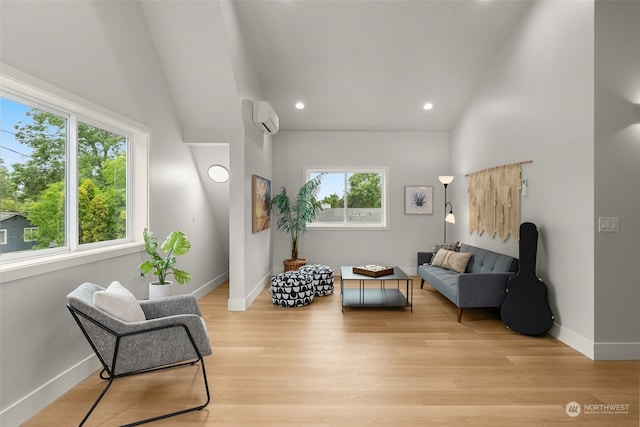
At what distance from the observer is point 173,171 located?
166 inches

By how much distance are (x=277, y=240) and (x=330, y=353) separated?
3.74 meters

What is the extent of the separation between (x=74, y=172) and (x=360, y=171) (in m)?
4.93

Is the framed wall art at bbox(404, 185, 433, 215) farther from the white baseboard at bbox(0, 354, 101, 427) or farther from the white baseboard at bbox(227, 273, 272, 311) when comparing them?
the white baseboard at bbox(0, 354, 101, 427)

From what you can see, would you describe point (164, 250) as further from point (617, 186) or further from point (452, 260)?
point (617, 186)

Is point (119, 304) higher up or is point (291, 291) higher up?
point (119, 304)

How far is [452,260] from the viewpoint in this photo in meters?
5.05

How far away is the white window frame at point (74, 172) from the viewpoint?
221cm

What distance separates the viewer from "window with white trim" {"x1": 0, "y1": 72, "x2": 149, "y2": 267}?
2.31 meters

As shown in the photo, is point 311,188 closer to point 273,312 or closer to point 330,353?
point 273,312

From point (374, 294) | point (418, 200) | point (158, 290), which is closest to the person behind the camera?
point (158, 290)

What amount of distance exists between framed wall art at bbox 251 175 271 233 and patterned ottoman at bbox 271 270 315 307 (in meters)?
0.84

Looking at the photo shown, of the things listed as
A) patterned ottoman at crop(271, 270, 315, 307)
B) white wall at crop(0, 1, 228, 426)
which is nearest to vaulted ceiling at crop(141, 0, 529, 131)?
white wall at crop(0, 1, 228, 426)

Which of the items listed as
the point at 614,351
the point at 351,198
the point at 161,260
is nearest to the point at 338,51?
the point at 351,198

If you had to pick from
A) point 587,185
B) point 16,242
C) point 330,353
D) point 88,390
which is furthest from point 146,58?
point 587,185
